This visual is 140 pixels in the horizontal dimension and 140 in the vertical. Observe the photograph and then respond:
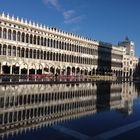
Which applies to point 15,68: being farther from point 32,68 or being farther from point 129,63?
point 129,63

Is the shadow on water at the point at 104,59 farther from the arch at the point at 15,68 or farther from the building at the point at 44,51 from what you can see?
the arch at the point at 15,68

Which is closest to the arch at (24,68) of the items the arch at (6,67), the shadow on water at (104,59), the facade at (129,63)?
the arch at (6,67)

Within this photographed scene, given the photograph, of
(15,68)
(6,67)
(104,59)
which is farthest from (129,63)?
(6,67)

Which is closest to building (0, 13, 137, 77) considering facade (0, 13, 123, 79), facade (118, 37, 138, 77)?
facade (0, 13, 123, 79)

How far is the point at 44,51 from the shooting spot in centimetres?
8156

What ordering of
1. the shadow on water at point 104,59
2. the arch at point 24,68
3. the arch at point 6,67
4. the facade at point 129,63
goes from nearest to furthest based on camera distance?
1. the arch at point 6,67
2. the arch at point 24,68
3. the shadow on water at point 104,59
4. the facade at point 129,63

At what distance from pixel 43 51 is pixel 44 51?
2.01ft

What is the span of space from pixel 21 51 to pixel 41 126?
6236 centimetres

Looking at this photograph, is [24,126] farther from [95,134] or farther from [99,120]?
[99,120]

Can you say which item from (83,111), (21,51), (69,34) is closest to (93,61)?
(69,34)

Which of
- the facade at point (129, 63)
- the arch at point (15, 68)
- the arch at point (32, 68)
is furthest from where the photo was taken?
the facade at point (129, 63)

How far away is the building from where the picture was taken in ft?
227

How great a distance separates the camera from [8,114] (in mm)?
14680

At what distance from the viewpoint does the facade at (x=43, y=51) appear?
227ft
